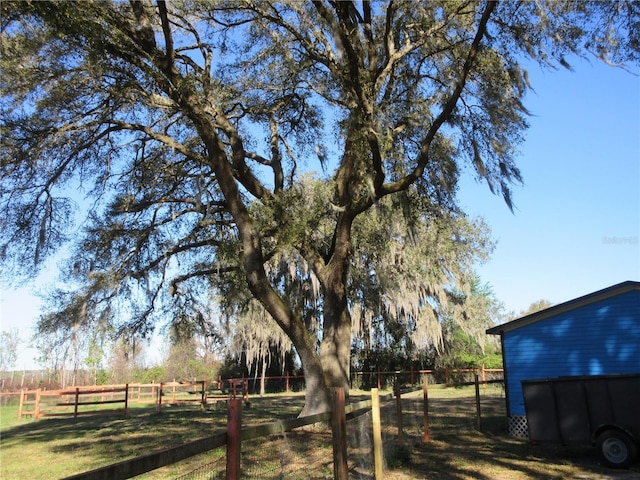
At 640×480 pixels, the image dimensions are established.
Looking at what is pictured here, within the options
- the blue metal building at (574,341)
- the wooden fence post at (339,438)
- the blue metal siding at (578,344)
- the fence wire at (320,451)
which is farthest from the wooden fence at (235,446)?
the blue metal siding at (578,344)

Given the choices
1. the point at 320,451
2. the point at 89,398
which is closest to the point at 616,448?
the point at 320,451

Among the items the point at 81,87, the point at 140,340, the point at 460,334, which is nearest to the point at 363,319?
the point at 460,334

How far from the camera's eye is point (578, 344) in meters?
11.5

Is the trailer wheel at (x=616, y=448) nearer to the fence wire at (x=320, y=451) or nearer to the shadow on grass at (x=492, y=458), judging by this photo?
the shadow on grass at (x=492, y=458)

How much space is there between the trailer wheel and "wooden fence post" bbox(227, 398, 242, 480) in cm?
726

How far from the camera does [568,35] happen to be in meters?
10.0

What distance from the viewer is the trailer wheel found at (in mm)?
7848

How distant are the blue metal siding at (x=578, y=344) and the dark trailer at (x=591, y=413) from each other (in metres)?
2.67

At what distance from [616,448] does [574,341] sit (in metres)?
3.81

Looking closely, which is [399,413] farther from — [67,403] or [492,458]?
[67,403]

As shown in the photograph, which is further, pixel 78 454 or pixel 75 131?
pixel 75 131

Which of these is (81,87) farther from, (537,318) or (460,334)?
(460,334)

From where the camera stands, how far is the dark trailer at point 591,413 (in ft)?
26.4

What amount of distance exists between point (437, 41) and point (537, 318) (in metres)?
7.02
